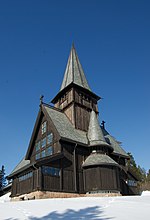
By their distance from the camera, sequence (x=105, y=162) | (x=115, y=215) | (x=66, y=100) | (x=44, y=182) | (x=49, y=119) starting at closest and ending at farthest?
(x=115, y=215)
(x=44, y=182)
(x=105, y=162)
(x=49, y=119)
(x=66, y=100)

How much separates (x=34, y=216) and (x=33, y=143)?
1724cm

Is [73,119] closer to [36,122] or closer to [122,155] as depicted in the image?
[36,122]

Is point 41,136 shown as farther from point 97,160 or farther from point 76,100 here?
point 97,160

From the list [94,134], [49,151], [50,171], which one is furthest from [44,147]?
[94,134]

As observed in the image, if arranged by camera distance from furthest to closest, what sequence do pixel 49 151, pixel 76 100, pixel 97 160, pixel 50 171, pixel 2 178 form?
1. pixel 2 178
2. pixel 76 100
3. pixel 49 151
4. pixel 97 160
5. pixel 50 171

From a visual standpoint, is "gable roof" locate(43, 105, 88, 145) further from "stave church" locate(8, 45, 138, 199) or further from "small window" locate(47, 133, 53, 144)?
"small window" locate(47, 133, 53, 144)

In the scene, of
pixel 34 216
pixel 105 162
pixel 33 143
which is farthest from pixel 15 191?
pixel 34 216

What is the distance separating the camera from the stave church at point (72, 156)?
61.2 feet

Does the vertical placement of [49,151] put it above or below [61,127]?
below

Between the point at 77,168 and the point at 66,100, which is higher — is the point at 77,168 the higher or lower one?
the lower one

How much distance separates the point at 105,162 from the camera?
63.6ft

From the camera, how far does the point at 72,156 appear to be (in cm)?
2023

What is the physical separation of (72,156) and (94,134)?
12.3ft

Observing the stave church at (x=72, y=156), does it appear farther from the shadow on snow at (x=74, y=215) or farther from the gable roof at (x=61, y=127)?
the shadow on snow at (x=74, y=215)
